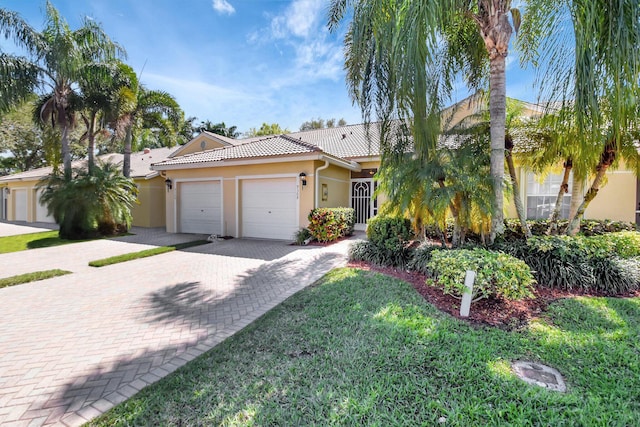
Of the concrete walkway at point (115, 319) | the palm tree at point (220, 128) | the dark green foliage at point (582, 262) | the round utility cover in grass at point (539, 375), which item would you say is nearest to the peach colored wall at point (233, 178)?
the concrete walkway at point (115, 319)

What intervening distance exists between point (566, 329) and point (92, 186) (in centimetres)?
1665

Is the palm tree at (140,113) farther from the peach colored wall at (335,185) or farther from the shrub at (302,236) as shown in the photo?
the shrub at (302,236)

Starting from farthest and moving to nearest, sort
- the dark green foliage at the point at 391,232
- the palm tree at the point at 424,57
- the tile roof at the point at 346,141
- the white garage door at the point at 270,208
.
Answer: the tile roof at the point at 346,141 → the white garage door at the point at 270,208 → the dark green foliage at the point at 391,232 → the palm tree at the point at 424,57

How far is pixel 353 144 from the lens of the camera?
1580 centimetres

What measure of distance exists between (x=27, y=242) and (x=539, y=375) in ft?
56.2

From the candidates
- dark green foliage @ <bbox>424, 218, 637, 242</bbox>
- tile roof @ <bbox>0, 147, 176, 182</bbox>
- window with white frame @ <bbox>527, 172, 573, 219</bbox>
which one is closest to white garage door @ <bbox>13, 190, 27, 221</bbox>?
tile roof @ <bbox>0, 147, 176, 182</bbox>

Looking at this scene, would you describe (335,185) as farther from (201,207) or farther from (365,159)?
(201,207)

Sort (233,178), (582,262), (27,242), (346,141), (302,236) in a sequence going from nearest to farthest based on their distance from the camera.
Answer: (582,262)
(302,236)
(27,242)
(233,178)
(346,141)

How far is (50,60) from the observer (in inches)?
471

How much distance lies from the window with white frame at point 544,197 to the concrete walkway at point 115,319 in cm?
903

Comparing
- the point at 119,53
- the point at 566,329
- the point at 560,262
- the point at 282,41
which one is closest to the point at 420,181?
the point at 560,262

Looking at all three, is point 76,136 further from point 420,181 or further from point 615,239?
point 615,239

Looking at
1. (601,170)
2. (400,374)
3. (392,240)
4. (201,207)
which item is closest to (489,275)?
(400,374)

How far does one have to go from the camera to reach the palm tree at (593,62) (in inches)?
158
